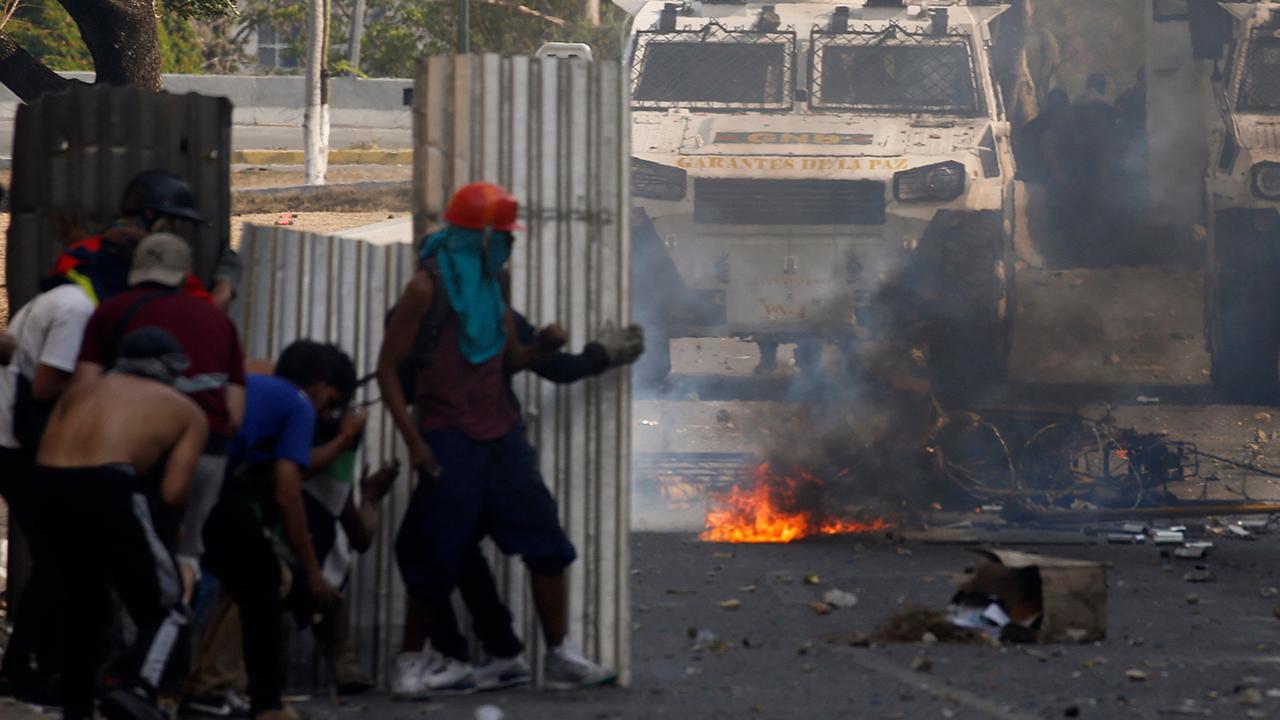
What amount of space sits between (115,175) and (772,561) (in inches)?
153

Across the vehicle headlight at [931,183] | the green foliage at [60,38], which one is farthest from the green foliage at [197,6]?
the green foliage at [60,38]

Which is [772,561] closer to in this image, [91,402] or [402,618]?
[402,618]

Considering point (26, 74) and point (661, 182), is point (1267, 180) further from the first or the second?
point (26, 74)

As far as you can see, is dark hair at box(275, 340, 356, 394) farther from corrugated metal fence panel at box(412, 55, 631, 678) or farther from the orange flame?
the orange flame

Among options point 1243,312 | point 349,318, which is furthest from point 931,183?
point 349,318

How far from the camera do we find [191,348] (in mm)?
5727

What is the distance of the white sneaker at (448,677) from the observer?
20.9 feet

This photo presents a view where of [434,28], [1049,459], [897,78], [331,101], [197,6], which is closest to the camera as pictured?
[1049,459]

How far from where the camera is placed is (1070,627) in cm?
753

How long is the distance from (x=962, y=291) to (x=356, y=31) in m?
23.7

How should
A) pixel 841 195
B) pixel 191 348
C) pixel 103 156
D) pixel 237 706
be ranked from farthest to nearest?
pixel 841 195, pixel 103 156, pixel 237 706, pixel 191 348

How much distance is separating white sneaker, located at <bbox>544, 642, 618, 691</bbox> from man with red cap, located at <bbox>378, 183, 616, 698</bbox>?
170mm

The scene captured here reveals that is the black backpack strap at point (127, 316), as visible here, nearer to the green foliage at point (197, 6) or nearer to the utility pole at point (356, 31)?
the green foliage at point (197, 6)

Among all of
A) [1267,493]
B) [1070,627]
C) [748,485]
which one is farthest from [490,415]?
[1267,493]
